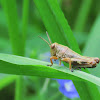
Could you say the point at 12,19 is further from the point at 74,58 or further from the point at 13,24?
the point at 74,58

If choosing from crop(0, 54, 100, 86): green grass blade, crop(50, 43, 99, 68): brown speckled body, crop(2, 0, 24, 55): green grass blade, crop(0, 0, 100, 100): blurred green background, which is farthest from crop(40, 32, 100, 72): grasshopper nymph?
crop(2, 0, 24, 55): green grass blade

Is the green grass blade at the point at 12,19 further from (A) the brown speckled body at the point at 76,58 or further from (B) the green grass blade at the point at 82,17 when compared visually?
(B) the green grass blade at the point at 82,17

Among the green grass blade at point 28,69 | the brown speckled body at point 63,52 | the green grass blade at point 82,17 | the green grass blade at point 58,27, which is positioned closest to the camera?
the green grass blade at point 28,69

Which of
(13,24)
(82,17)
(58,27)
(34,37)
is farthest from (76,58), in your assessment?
(82,17)

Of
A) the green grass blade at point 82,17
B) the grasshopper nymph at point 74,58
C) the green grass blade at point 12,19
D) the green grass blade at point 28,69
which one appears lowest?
the green grass blade at point 28,69

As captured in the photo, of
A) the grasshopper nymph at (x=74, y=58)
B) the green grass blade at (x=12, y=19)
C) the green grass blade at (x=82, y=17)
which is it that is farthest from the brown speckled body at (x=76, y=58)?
the green grass blade at (x=82, y=17)

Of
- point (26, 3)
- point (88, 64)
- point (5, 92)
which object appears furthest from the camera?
point (5, 92)

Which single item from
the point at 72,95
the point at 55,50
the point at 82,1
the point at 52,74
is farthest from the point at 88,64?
the point at 82,1

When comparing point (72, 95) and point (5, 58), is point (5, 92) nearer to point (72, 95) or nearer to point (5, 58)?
point (72, 95)
